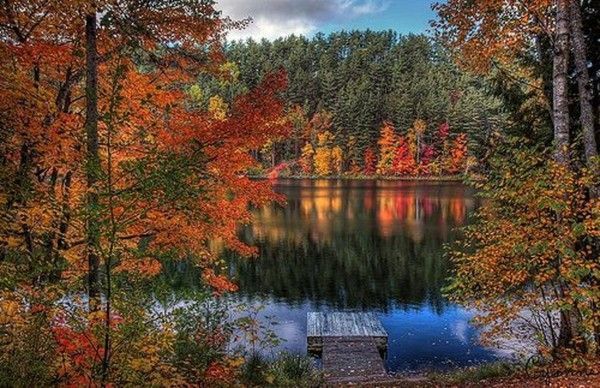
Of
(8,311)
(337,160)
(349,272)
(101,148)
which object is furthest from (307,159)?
(8,311)

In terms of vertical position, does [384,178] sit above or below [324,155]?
below

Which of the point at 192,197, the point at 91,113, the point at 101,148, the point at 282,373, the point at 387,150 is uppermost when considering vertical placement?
the point at 387,150

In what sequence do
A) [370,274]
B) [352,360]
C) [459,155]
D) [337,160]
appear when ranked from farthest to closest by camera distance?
[337,160] → [459,155] → [370,274] → [352,360]

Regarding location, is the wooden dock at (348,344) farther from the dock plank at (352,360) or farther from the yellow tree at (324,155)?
the yellow tree at (324,155)

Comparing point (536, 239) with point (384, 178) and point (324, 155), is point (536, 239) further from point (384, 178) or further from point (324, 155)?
point (324, 155)

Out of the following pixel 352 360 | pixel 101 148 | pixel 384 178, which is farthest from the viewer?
pixel 384 178

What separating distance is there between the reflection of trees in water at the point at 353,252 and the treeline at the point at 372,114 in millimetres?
21983

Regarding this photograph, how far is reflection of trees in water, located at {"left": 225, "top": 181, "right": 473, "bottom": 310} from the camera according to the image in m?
22.2

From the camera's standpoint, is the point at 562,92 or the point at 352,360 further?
the point at 352,360

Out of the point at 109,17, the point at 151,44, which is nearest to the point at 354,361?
the point at 151,44

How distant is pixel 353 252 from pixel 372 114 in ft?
224

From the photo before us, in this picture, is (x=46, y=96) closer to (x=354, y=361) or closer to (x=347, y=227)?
(x=354, y=361)

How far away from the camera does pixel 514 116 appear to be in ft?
49.1

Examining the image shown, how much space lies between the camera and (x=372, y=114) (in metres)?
93.6
